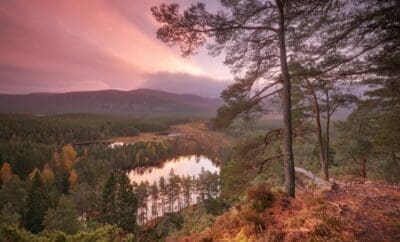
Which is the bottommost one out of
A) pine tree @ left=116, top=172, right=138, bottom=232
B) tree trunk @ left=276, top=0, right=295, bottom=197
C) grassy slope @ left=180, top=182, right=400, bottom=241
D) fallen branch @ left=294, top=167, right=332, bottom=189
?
pine tree @ left=116, top=172, right=138, bottom=232

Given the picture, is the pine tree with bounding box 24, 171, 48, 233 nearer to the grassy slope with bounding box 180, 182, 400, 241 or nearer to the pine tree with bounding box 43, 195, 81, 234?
the pine tree with bounding box 43, 195, 81, 234

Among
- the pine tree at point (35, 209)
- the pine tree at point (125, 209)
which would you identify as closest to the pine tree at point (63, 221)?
the pine tree at point (125, 209)

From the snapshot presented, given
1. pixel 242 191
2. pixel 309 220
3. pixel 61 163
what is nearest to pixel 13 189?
A: pixel 61 163

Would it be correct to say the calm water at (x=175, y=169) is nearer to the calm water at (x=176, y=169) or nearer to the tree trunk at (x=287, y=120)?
the calm water at (x=176, y=169)

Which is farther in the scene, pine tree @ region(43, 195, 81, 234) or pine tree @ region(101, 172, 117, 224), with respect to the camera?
pine tree @ region(101, 172, 117, 224)

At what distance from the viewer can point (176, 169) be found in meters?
78.0

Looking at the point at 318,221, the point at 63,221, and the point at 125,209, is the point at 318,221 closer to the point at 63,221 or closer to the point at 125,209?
the point at 63,221

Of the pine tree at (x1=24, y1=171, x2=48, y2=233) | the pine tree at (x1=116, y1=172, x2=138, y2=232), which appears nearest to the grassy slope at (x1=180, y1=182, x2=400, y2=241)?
the pine tree at (x1=116, y1=172, x2=138, y2=232)

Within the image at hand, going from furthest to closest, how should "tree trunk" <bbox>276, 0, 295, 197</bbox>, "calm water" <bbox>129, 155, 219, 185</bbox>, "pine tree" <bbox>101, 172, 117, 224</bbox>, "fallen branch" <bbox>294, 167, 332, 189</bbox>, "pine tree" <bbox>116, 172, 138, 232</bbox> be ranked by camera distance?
"calm water" <bbox>129, 155, 219, 185</bbox>
"pine tree" <bbox>101, 172, 117, 224</bbox>
"pine tree" <bbox>116, 172, 138, 232</bbox>
"fallen branch" <bbox>294, 167, 332, 189</bbox>
"tree trunk" <bbox>276, 0, 295, 197</bbox>

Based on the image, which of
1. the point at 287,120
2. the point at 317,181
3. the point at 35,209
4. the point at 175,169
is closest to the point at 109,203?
the point at 35,209

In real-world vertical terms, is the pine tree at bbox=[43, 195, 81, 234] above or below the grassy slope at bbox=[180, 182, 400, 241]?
below

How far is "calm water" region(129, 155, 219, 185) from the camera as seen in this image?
69.0 meters

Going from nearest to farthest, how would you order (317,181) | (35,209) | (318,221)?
(318,221) < (317,181) < (35,209)

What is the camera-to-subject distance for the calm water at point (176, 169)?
6900cm
